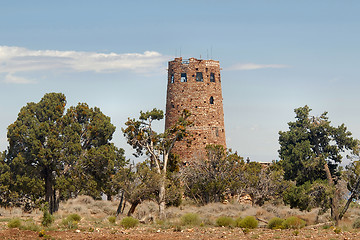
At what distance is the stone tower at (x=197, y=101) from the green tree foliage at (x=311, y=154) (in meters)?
13.0

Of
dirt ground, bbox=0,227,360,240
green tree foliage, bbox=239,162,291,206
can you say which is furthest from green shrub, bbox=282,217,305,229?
green tree foliage, bbox=239,162,291,206

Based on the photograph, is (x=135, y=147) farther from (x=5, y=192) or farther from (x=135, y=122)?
(x=5, y=192)

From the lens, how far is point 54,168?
44656 mm

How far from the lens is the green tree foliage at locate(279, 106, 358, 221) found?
4384 cm

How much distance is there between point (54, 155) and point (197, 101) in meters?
19.3

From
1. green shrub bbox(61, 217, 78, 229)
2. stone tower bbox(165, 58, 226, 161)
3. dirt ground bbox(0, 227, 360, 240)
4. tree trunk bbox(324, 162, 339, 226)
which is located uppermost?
stone tower bbox(165, 58, 226, 161)

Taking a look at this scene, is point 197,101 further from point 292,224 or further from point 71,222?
point 71,222

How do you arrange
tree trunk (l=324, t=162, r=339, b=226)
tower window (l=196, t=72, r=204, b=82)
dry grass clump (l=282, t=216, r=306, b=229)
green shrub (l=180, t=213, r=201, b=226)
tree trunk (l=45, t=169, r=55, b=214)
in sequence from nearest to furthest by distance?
dry grass clump (l=282, t=216, r=306, b=229) → green shrub (l=180, t=213, r=201, b=226) → tree trunk (l=324, t=162, r=339, b=226) → tree trunk (l=45, t=169, r=55, b=214) → tower window (l=196, t=72, r=204, b=82)

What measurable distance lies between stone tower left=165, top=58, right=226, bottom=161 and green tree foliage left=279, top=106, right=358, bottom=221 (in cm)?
1302

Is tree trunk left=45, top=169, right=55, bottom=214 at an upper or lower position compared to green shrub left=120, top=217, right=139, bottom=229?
upper

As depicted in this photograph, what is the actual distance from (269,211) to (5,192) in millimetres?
21288

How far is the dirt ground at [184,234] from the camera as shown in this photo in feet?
Result: 96.6

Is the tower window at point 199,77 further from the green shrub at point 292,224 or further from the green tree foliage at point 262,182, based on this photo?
the green shrub at point 292,224

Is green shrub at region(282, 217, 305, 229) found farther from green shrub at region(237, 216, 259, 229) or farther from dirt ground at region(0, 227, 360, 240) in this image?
green shrub at region(237, 216, 259, 229)
